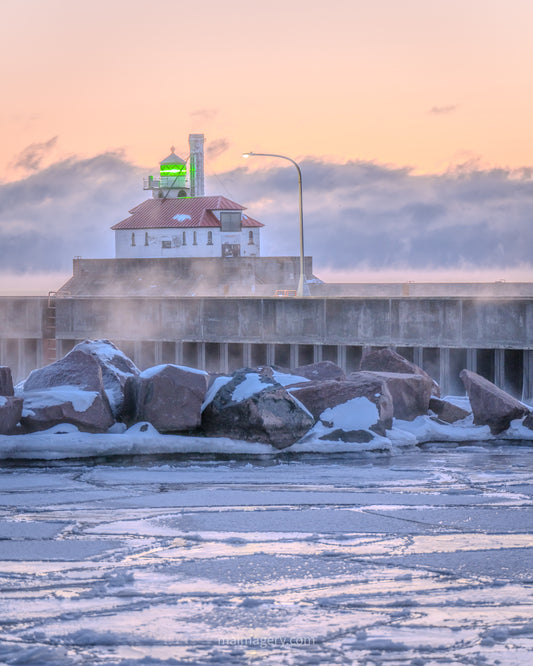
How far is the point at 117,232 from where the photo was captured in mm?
88938

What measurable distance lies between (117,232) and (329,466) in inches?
3158

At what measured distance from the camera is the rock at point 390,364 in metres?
15.0

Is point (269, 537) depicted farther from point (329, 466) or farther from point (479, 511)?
point (329, 466)

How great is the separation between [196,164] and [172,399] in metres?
80.9

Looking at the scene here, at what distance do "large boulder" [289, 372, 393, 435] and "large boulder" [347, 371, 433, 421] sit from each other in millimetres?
519

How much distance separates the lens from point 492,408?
1341 cm

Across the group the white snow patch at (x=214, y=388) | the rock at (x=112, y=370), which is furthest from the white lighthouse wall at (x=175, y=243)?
the white snow patch at (x=214, y=388)

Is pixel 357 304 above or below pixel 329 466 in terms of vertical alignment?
above

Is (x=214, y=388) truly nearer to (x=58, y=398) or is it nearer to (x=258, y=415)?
(x=258, y=415)

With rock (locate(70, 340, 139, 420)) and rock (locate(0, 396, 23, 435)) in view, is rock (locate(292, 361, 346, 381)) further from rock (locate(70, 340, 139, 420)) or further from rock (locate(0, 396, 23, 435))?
rock (locate(0, 396, 23, 435))

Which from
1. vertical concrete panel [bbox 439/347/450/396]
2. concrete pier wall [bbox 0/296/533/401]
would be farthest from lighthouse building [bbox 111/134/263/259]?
vertical concrete panel [bbox 439/347/450/396]

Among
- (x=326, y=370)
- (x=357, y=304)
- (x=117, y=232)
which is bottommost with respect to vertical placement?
(x=326, y=370)

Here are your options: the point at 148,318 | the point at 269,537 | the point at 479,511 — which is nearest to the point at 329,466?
the point at 479,511

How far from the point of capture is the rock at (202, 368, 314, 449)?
1191 cm
